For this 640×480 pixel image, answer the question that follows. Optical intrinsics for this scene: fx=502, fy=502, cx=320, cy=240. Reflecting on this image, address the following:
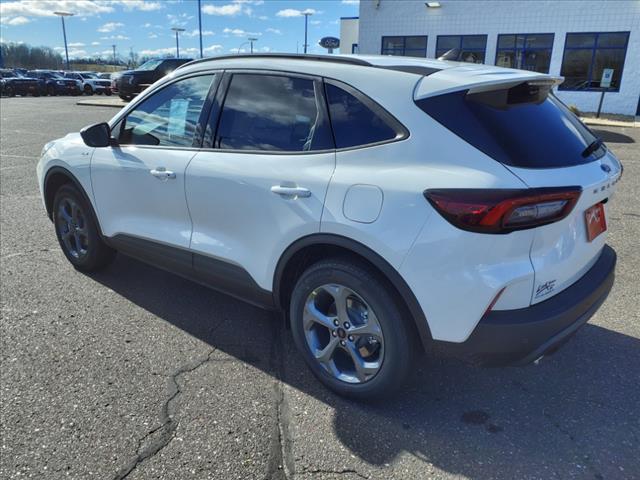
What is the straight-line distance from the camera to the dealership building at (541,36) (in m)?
20.0

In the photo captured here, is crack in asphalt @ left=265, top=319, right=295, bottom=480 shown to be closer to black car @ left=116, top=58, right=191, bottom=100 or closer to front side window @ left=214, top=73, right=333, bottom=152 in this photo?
front side window @ left=214, top=73, right=333, bottom=152

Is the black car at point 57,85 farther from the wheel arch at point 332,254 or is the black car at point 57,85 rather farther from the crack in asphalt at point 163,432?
the wheel arch at point 332,254

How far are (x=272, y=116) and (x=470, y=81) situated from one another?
1125mm

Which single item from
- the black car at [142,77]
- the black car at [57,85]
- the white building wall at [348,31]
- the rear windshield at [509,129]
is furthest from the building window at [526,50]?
the black car at [57,85]

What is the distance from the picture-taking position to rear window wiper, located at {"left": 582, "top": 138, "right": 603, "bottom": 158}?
99.4 inches

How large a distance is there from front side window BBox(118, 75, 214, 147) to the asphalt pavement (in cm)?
127

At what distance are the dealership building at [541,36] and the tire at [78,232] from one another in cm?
2002

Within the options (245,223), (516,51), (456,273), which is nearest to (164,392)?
(245,223)

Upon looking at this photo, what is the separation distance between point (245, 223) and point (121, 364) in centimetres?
119

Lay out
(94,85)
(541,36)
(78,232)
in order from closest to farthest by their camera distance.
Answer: (78,232) → (541,36) → (94,85)

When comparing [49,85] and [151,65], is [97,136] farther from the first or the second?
[49,85]

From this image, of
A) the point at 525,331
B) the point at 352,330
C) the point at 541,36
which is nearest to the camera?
the point at 525,331

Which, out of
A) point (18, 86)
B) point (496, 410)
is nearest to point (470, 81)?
point (496, 410)

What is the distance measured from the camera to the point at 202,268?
3.26 meters
